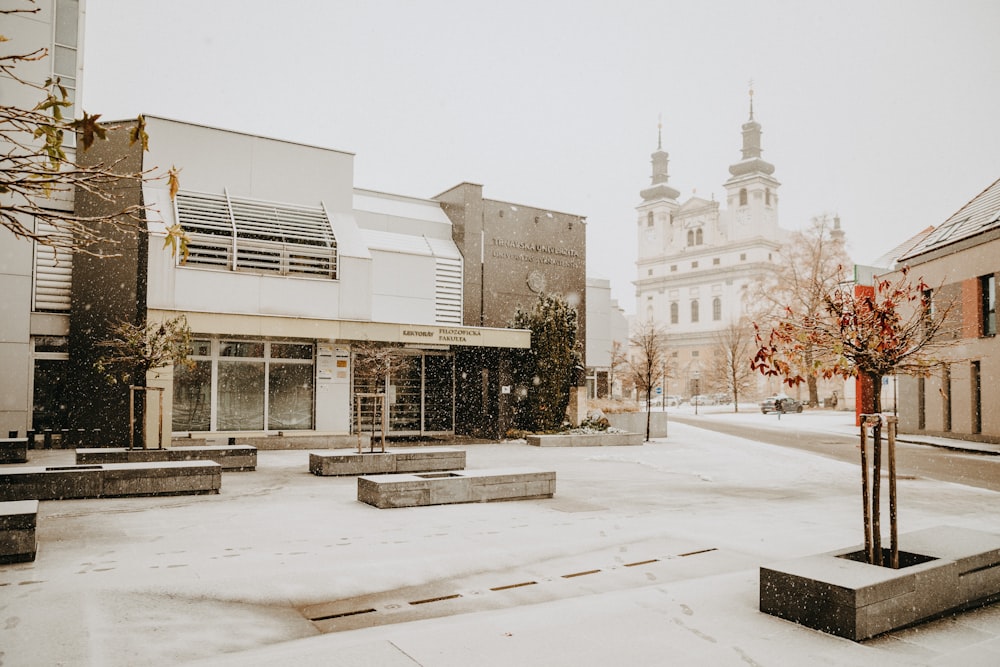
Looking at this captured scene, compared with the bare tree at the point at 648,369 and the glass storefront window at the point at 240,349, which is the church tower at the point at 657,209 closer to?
the bare tree at the point at 648,369

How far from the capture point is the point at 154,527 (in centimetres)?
845

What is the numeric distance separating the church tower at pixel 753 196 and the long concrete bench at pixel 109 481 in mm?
96541

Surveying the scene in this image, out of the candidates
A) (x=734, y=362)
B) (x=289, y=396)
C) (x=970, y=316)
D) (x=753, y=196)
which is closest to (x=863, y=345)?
(x=289, y=396)

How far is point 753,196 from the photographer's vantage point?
99438mm

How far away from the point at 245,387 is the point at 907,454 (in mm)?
19447

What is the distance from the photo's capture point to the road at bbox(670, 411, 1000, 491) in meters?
16.2

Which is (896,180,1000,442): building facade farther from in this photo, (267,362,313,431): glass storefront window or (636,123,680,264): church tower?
(636,123,680,264): church tower

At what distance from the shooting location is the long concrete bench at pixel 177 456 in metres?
12.9

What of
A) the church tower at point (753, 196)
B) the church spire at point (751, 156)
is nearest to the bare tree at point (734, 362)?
the church tower at point (753, 196)

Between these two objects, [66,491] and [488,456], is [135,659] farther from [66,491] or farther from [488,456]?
[488,456]

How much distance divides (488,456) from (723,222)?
92.5m

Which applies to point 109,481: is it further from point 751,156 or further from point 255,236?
point 751,156

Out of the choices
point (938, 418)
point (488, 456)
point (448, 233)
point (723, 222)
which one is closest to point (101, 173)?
point (488, 456)

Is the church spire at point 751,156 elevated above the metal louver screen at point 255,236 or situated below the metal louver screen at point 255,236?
above
